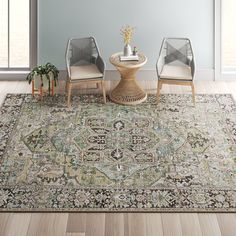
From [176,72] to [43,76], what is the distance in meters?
1.60

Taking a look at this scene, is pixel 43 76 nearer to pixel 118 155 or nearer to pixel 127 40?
pixel 127 40

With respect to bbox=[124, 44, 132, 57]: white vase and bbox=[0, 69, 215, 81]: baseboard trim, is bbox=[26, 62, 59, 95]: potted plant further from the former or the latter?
bbox=[124, 44, 132, 57]: white vase

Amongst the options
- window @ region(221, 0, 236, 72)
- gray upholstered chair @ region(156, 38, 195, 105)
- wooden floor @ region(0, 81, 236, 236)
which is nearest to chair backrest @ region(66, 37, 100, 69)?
gray upholstered chair @ region(156, 38, 195, 105)

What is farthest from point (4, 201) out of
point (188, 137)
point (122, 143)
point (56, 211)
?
point (188, 137)

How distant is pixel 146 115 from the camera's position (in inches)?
275

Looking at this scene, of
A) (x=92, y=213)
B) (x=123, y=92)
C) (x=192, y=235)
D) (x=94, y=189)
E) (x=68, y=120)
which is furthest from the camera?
(x=123, y=92)

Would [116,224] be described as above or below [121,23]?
below

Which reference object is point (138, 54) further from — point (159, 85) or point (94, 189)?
point (94, 189)

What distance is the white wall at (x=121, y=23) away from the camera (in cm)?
770

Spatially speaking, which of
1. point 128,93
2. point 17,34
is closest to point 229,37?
point 128,93

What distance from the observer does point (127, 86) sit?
740 centimetres

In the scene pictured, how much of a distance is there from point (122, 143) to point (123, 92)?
1.20 metres

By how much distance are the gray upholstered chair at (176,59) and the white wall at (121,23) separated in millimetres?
240

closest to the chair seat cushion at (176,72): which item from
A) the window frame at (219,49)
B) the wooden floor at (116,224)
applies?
the window frame at (219,49)
